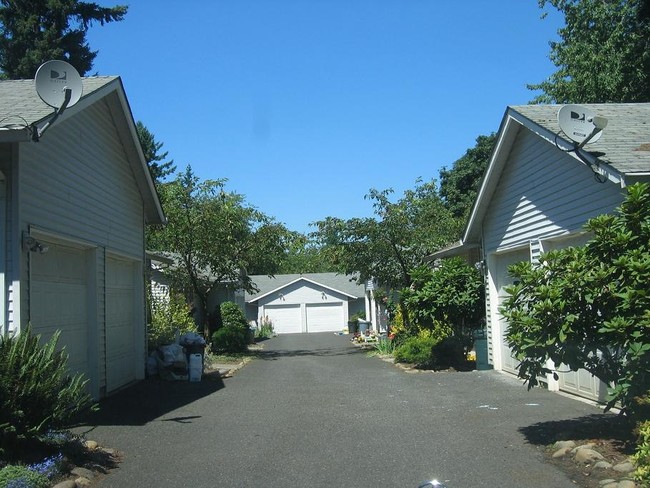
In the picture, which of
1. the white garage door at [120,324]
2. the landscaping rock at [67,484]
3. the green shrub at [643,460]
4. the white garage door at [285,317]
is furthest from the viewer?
the white garage door at [285,317]

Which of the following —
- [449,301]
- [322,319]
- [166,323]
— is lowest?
[322,319]

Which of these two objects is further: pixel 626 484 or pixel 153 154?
pixel 153 154

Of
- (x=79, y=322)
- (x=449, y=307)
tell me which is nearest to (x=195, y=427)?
(x=79, y=322)

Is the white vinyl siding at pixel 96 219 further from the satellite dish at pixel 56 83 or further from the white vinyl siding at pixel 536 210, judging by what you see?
the white vinyl siding at pixel 536 210

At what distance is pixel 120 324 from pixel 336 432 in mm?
6457

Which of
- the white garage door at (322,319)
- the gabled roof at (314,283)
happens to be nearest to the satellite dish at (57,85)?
the gabled roof at (314,283)

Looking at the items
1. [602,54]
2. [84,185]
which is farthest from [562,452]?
[602,54]

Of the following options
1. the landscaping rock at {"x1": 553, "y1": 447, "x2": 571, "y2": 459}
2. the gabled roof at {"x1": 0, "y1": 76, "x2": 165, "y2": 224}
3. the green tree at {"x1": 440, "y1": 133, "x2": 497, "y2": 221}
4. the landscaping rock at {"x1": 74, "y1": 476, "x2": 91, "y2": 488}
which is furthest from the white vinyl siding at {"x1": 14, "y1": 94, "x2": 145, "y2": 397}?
the green tree at {"x1": 440, "y1": 133, "x2": 497, "y2": 221}

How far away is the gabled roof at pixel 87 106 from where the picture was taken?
27.5 feet

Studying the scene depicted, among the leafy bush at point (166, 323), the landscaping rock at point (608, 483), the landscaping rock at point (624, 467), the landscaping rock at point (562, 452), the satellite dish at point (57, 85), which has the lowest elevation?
the landscaping rock at point (608, 483)

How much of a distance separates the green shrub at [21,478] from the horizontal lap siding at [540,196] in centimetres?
786

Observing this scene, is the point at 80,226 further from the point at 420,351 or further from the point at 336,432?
the point at 420,351

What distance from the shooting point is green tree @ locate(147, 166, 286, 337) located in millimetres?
25594

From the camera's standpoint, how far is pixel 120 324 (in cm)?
1406
